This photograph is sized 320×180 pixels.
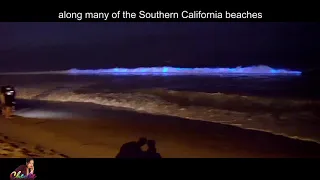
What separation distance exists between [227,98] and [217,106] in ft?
2.91

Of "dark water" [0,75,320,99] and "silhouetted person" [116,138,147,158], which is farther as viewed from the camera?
"dark water" [0,75,320,99]

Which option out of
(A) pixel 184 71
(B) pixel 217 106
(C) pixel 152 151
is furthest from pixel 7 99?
(A) pixel 184 71

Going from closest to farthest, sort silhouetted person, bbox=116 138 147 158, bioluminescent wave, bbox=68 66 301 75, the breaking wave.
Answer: silhouetted person, bbox=116 138 147 158, the breaking wave, bioluminescent wave, bbox=68 66 301 75

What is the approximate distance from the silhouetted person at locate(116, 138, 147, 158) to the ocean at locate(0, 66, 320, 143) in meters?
1.62

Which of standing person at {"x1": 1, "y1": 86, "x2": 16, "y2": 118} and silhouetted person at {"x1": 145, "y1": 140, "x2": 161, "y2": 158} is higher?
standing person at {"x1": 1, "y1": 86, "x2": 16, "y2": 118}

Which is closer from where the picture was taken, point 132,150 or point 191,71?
point 132,150

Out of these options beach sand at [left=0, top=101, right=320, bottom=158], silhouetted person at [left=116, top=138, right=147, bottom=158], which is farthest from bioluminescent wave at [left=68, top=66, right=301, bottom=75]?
silhouetted person at [left=116, top=138, right=147, bottom=158]
